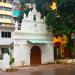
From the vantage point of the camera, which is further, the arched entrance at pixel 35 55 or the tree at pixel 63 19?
the arched entrance at pixel 35 55

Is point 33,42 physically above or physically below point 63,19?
below

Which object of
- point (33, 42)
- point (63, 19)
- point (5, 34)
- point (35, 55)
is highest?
point (63, 19)

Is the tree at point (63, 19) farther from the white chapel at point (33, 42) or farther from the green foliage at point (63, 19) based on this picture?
the white chapel at point (33, 42)

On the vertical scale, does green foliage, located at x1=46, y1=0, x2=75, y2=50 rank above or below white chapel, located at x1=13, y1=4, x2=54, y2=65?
above

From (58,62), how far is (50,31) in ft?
13.0

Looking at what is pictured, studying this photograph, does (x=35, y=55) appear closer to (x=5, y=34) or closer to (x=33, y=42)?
(x=33, y=42)

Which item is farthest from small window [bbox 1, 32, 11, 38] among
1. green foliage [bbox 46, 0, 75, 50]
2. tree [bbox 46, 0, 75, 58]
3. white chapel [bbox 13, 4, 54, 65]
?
green foliage [bbox 46, 0, 75, 50]

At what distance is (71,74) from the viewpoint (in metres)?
18.7

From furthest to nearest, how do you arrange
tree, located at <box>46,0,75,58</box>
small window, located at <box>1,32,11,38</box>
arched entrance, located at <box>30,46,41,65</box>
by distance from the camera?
small window, located at <box>1,32,11,38</box> < arched entrance, located at <box>30,46,41,65</box> < tree, located at <box>46,0,75,58</box>

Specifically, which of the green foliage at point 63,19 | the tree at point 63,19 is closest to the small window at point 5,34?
the tree at point 63,19

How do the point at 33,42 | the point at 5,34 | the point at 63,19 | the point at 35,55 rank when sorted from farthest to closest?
the point at 5,34 → the point at 35,55 → the point at 63,19 → the point at 33,42

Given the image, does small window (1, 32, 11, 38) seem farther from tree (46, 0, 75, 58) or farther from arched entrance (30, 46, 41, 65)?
tree (46, 0, 75, 58)

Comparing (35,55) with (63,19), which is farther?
(35,55)

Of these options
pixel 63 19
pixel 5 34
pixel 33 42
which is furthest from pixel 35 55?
pixel 5 34
